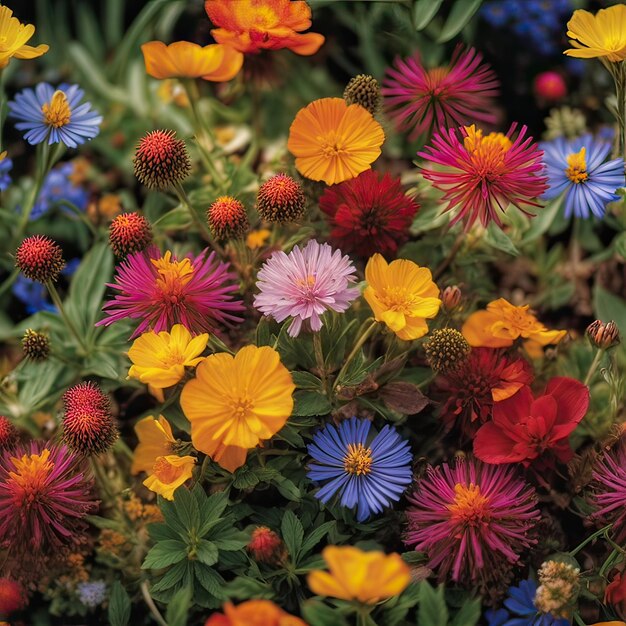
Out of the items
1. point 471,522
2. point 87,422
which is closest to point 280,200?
point 87,422

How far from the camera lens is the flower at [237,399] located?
3.55 ft

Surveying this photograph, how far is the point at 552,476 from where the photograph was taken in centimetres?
132

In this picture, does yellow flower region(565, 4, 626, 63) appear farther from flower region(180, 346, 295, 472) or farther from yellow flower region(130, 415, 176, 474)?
yellow flower region(130, 415, 176, 474)

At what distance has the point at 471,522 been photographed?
1.12 metres

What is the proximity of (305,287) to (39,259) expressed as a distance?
1.34 feet

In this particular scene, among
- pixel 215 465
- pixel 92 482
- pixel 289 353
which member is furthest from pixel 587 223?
pixel 92 482

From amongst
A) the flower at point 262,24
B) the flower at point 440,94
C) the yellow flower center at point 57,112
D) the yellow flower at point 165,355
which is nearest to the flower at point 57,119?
the yellow flower center at point 57,112

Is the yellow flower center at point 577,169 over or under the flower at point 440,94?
under

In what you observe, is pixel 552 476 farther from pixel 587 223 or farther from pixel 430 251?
pixel 587 223

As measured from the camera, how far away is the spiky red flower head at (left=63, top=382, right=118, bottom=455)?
1169 mm

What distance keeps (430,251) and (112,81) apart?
3.50 ft

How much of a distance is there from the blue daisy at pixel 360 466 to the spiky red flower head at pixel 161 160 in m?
0.43

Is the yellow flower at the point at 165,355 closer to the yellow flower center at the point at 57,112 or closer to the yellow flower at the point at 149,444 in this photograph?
the yellow flower at the point at 149,444

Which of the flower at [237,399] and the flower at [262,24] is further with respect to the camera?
the flower at [262,24]
